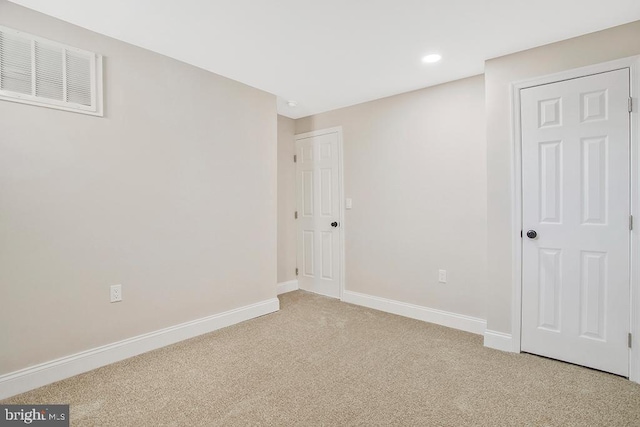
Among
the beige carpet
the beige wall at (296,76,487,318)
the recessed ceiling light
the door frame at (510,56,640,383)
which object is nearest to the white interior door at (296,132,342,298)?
the beige wall at (296,76,487,318)

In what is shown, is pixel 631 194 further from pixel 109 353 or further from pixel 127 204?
pixel 109 353

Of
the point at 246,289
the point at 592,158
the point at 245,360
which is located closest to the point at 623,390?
the point at 592,158

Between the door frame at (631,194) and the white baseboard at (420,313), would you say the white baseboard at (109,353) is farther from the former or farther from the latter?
the door frame at (631,194)

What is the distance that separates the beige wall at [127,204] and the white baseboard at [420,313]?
4.10 ft

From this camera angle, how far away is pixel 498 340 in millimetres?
2574

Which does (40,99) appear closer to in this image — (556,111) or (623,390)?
(556,111)

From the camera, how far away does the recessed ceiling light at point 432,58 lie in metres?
2.54

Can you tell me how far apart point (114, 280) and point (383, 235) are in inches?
102

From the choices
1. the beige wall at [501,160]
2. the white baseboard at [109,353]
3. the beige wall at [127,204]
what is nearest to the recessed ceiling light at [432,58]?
the beige wall at [501,160]

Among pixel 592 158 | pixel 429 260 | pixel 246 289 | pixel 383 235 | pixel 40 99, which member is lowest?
pixel 246 289

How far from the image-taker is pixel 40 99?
2008 millimetres

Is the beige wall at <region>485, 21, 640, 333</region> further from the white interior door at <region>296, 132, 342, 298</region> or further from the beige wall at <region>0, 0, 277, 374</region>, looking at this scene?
the beige wall at <region>0, 0, 277, 374</region>

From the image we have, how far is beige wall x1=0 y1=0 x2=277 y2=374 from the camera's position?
196 centimetres

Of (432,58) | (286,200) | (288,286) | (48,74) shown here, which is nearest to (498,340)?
(432,58)
